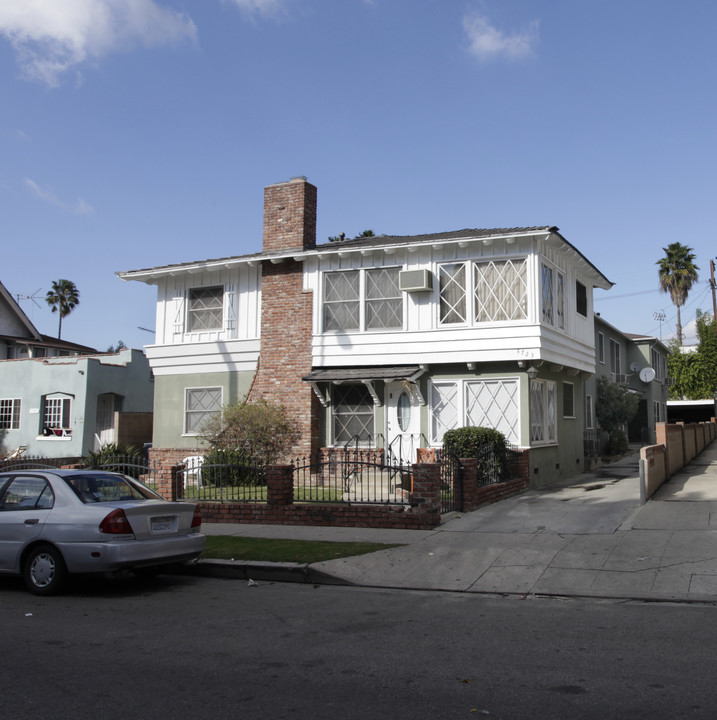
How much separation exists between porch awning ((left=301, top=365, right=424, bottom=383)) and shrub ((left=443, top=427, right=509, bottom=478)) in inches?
89.1

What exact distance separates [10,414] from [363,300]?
16.2 meters

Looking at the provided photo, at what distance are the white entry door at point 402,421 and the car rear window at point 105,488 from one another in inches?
359

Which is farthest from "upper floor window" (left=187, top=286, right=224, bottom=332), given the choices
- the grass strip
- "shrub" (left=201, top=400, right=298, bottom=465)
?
the grass strip

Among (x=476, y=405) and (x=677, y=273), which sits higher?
(x=677, y=273)

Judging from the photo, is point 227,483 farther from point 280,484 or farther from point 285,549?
point 285,549

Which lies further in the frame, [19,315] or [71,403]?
[19,315]

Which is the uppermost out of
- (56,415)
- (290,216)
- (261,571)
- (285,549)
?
(290,216)

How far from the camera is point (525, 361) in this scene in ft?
56.5

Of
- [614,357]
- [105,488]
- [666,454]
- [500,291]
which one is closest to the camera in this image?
[105,488]

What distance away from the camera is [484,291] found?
58.6 feet

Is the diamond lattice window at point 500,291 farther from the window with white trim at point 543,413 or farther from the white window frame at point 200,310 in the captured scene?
the white window frame at point 200,310

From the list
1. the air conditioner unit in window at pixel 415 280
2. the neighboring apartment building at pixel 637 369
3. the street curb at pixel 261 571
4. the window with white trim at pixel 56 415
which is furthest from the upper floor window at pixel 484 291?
the window with white trim at pixel 56 415

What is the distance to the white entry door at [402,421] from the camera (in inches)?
714

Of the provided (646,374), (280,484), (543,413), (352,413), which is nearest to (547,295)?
(543,413)
